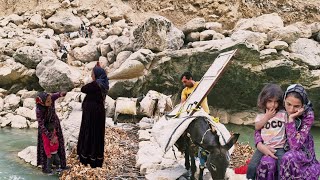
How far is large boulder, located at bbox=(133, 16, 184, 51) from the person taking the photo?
1327 centimetres

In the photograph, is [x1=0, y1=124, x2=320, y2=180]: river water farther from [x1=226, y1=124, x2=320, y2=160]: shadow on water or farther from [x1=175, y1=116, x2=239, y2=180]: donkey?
[x1=175, y1=116, x2=239, y2=180]: donkey

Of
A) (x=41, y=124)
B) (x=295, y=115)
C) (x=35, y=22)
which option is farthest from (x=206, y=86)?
(x=35, y=22)

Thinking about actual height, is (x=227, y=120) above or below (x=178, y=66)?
below

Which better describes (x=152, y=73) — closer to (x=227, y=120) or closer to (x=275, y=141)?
(x=227, y=120)

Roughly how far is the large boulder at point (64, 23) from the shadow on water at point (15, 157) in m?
8.96

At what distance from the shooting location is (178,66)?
13.0m

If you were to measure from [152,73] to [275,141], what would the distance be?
31.4ft

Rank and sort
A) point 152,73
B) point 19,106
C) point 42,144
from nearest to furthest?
point 42,144 → point 152,73 → point 19,106

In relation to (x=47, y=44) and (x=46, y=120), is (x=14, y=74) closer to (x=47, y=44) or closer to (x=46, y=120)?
(x=47, y=44)

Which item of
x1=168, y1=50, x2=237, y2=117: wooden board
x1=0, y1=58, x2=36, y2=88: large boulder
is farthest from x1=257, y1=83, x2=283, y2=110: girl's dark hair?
x1=0, y1=58, x2=36, y2=88: large boulder

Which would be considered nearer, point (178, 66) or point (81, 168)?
point (81, 168)

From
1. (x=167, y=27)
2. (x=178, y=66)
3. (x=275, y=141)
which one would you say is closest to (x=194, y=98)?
(x=275, y=141)

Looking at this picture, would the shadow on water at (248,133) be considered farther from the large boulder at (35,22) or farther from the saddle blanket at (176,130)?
the large boulder at (35,22)

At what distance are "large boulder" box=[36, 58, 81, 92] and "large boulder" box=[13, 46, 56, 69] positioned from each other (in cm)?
122
